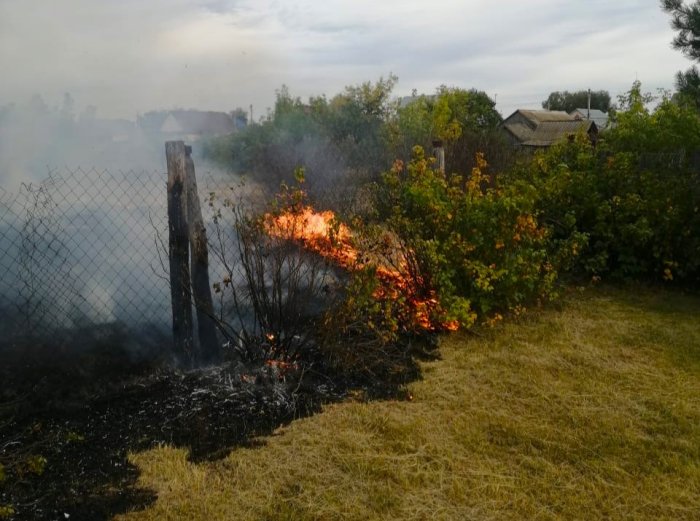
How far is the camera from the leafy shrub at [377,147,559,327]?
18.3 ft

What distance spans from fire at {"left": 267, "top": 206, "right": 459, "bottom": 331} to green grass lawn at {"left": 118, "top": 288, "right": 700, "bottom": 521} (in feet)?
2.13

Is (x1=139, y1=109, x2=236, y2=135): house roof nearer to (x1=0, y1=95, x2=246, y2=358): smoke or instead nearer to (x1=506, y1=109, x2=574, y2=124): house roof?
(x1=0, y1=95, x2=246, y2=358): smoke

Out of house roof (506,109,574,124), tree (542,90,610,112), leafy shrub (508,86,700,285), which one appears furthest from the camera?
tree (542,90,610,112)

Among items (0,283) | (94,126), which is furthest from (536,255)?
(94,126)

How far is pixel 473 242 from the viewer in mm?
5680

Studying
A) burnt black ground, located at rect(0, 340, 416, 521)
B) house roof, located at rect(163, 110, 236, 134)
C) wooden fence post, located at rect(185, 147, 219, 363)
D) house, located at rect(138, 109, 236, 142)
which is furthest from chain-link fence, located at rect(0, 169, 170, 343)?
house roof, located at rect(163, 110, 236, 134)

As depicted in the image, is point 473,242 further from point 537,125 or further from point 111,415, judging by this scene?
point 537,125

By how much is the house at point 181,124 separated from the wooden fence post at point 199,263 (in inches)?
242

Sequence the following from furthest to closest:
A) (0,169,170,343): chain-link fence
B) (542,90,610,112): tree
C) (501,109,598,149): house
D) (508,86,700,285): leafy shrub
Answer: (542,90,610,112): tree < (501,109,598,149): house < (508,86,700,285): leafy shrub < (0,169,170,343): chain-link fence

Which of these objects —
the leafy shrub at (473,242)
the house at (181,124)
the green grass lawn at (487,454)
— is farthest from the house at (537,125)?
the green grass lawn at (487,454)

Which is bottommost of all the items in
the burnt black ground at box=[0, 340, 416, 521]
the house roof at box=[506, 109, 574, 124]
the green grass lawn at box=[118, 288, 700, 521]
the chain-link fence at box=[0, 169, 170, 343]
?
the green grass lawn at box=[118, 288, 700, 521]

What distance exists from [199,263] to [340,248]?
1.14 m

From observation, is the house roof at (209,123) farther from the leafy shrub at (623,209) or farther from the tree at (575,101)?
the tree at (575,101)

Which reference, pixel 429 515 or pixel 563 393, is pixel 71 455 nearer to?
pixel 429 515
